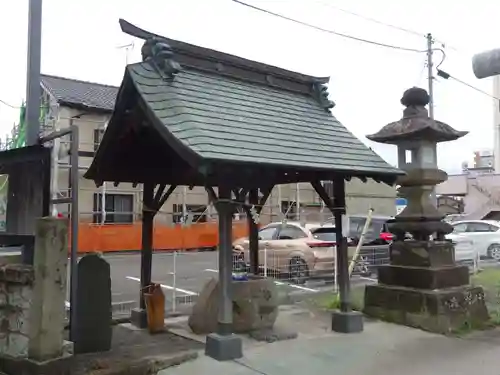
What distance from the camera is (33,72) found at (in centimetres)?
710

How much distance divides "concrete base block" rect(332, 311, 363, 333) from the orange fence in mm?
15909

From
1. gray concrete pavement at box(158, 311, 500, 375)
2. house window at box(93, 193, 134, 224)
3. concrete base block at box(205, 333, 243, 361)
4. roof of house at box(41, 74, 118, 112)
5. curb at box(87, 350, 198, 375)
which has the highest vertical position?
roof of house at box(41, 74, 118, 112)

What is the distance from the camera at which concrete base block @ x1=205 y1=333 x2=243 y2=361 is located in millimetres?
6305

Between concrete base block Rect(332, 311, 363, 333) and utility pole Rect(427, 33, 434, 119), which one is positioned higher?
utility pole Rect(427, 33, 434, 119)

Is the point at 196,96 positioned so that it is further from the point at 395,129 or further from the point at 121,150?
the point at 395,129

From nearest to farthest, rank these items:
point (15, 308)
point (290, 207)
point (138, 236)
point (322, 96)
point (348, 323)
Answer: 1. point (15, 308)
2. point (348, 323)
3. point (322, 96)
4. point (138, 236)
5. point (290, 207)

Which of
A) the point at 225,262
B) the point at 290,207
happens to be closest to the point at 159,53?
the point at 225,262

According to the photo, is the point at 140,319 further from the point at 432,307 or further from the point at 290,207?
the point at 290,207

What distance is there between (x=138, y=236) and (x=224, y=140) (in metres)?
18.8

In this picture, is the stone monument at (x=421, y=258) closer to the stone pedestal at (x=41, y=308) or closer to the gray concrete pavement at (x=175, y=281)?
the gray concrete pavement at (x=175, y=281)

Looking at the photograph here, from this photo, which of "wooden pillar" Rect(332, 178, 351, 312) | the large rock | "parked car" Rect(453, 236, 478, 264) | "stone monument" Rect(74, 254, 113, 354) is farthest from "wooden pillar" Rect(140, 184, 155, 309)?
"parked car" Rect(453, 236, 478, 264)

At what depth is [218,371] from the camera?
5.86m

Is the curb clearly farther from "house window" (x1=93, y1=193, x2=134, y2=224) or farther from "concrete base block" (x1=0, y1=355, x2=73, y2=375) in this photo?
"house window" (x1=93, y1=193, x2=134, y2=224)

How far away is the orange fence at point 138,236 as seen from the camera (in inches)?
889
